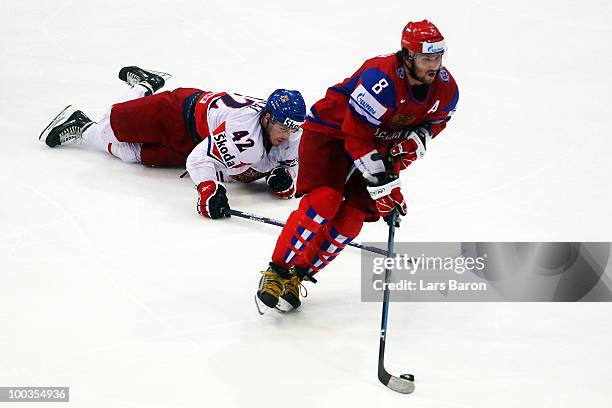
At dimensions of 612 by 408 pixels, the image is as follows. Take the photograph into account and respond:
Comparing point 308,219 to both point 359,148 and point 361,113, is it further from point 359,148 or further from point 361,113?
point 361,113

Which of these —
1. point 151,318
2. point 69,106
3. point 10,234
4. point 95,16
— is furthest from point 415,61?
point 95,16

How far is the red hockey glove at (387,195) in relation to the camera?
3.27 metres

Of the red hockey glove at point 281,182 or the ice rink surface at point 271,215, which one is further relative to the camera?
the red hockey glove at point 281,182

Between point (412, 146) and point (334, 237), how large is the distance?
17.8 inches

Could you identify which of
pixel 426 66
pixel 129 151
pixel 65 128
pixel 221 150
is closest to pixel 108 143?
pixel 129 151

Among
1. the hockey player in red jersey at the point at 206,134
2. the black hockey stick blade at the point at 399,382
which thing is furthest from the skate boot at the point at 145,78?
the black hockey stick blade at the point at 399,382

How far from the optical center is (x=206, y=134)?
4.83 m

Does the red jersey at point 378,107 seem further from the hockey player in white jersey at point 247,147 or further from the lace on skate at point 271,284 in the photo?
the hockey player in white jersey at point 247,147

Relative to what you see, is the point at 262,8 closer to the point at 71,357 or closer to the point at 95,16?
the point at 95,16

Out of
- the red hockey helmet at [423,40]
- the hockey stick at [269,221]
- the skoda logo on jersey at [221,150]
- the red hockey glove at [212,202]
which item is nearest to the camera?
the red hockey helmet at [423,40]

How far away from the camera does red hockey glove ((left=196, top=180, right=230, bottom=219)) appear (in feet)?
14.3

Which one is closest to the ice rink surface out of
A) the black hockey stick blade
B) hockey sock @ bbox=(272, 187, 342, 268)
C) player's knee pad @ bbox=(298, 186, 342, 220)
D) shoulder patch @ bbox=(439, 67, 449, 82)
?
the black hockey stick blade

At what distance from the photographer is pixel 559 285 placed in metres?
3.77

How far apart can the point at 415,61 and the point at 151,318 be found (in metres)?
1.33
